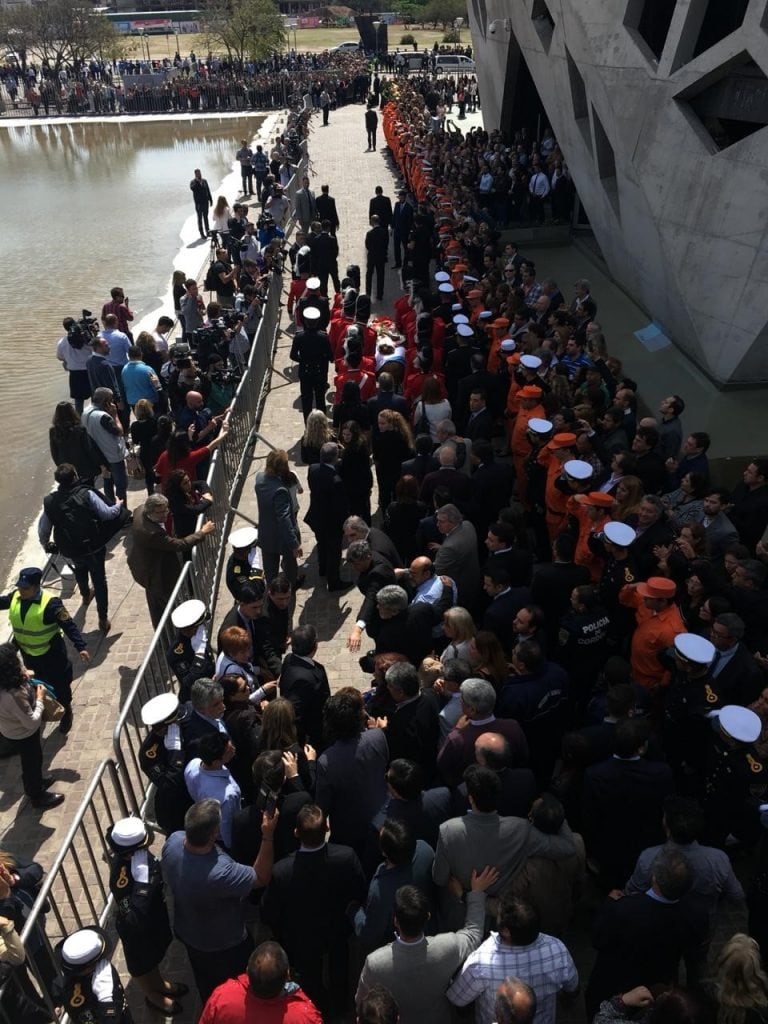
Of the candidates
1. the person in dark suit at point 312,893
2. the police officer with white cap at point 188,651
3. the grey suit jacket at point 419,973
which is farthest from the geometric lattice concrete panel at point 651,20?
the grey suit jacket at point 419,973

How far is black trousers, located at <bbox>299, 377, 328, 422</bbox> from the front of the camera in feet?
35.3

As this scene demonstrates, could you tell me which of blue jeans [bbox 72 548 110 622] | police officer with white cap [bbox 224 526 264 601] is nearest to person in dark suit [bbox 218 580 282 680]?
police officer with white cap [bbox 224 526 264 601]

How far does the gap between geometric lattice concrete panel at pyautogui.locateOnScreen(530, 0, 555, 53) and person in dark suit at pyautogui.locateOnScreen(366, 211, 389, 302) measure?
4.55 m

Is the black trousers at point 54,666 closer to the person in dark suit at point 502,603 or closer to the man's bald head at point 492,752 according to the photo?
the person in dark suit at point 502,603

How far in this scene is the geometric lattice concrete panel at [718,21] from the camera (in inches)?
384

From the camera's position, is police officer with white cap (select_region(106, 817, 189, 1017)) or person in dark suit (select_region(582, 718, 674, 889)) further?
person in dark suit (select_region(582, 718, 674, 889))

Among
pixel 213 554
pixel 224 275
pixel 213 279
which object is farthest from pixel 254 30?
pixel 213 554

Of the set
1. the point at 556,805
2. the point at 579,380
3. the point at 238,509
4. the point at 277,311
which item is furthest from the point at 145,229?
the point at 556,805

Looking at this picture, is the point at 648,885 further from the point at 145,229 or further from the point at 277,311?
the point at 145,229

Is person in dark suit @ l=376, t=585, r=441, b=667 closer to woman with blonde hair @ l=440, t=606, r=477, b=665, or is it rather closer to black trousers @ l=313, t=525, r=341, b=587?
woman with blonde hair @ l=440, t=606, r=477, b=665

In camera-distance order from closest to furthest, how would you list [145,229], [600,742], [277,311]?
[600,742]
[277,311]
[145,229]

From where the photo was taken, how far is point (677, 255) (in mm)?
10039

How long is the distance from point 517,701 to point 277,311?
11.2 meters

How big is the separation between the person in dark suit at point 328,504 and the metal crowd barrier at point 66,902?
9.46 ft
